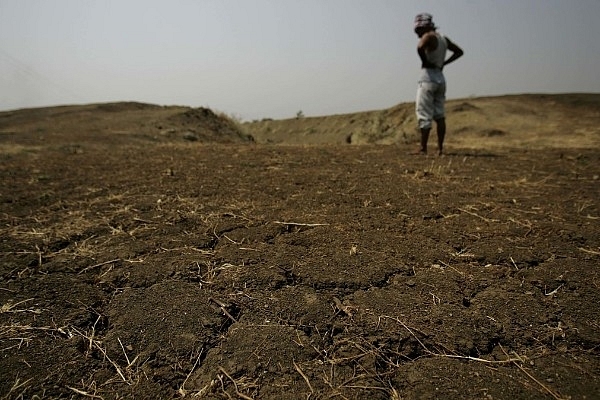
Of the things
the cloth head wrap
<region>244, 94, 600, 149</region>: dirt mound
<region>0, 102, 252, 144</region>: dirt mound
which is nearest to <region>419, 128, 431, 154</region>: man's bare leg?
the cloth head wrap

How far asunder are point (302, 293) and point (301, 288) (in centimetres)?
3

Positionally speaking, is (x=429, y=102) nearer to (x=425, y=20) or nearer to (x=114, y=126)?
(x=425, y=20)

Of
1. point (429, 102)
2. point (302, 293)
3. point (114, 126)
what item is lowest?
point (302, 293)

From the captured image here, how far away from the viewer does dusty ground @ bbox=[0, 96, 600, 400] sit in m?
1.03

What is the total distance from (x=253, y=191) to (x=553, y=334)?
194 centimetres

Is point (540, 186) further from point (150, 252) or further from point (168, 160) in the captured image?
point (168, 160)

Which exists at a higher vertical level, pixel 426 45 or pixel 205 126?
pixel 426 45

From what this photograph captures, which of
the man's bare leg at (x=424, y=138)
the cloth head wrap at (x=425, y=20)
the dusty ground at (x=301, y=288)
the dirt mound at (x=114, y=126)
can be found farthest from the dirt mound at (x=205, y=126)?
the dusty ground at (x=301, y=288)

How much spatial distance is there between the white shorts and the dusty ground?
48.6 inches

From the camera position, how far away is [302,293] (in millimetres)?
1390

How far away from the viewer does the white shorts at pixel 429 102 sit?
13.4ft

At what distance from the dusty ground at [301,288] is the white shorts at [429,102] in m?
1.24

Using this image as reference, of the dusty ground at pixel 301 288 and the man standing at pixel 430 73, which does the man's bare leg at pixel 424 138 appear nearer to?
the man standing at pixel 430 73

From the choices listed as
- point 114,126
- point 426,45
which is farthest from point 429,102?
point 114,126
